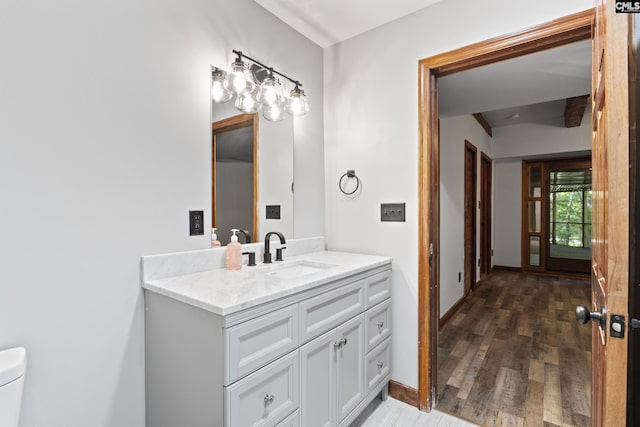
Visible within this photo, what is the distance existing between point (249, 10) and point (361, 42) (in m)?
0.77

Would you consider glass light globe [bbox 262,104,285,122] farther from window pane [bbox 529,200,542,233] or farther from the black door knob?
window pane [bbox 529,200,542,233]

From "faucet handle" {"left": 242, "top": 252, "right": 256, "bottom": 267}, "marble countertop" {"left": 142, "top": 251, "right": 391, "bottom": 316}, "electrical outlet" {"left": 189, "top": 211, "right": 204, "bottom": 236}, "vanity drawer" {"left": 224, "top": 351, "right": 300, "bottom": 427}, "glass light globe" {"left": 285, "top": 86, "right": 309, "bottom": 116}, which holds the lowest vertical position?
"vanity drawer" {"left": 224, "top": 351, "right": 300, "bottom": 427}

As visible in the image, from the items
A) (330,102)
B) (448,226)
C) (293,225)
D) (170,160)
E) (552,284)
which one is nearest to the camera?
(170,160)

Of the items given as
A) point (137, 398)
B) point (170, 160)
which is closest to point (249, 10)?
point (170, 160)

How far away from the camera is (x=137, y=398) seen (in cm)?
138

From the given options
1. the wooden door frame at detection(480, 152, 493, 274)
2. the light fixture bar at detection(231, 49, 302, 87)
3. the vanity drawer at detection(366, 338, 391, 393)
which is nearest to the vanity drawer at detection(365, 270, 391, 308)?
the vanity drawer at detection(366, 338, 391, 393)

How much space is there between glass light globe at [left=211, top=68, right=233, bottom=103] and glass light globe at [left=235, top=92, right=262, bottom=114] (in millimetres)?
97

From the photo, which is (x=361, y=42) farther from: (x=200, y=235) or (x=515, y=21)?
(x=200, y=235)

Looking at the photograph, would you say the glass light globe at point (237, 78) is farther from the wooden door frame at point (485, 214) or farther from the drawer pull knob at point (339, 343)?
the wooden door frame at point (485, 214)

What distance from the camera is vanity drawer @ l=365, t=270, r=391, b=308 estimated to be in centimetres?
178

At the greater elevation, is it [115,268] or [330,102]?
[330,102]

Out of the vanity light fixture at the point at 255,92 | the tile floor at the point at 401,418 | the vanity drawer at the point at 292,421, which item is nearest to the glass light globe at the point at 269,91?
the vanity light fixture at the point at 255,92

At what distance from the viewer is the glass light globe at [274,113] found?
198cm

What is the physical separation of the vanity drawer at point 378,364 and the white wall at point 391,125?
0.09 meters
